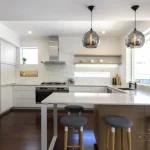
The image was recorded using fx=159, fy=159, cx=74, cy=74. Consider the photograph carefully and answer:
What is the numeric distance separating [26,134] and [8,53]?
2.86 m

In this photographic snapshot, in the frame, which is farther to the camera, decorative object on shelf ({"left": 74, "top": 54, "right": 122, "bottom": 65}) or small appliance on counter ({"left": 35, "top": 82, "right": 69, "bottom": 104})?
decorative object on shelf ({"left": 74, "top": 54, "right": 122, "bottom": 65})

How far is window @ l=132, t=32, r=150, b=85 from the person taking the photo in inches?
158

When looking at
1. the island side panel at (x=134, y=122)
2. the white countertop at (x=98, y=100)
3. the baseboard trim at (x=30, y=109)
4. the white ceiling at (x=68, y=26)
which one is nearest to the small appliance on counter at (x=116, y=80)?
the baseboard trim at (x=30, y=109)

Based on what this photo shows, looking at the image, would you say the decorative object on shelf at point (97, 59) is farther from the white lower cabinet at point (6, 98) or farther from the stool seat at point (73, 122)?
the stool seat at point (73, 122)

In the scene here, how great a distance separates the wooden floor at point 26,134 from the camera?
2.72m

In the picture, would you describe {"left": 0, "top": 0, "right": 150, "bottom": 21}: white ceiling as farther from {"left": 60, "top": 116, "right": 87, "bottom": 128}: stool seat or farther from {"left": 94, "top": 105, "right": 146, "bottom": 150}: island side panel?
{"left": 60, "top": 116, "right": 87, "bottom": 128}: stool seat

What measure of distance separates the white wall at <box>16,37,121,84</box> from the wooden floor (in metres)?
1.63

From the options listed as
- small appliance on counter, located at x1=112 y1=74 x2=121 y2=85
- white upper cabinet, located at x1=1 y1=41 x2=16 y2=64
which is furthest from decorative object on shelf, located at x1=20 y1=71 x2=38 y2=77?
small appliance on counter, located at x1=112 y1=74 x2=121 y2=85

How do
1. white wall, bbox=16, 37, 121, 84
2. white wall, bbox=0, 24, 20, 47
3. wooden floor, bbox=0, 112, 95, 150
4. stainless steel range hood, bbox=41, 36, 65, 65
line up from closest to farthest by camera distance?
wooden floor, bbox=0, 112, 95, 150, white wall, bbox=0, 24, 20, 47, stainless steel range hood, bbox=41, 36, 65, 65, white wall, bbox=16, 37, 121, 84

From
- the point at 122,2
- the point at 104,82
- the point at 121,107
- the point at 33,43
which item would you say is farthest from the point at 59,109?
the point at 122,2

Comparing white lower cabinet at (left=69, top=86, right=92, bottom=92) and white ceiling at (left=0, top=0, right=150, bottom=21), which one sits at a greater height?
white ceiling at (left=0, top=0, right=150, bottom=21)

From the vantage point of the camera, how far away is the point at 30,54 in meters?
5.91

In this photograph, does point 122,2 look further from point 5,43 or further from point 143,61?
point 5,43

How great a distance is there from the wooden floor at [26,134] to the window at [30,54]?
7.20ft
